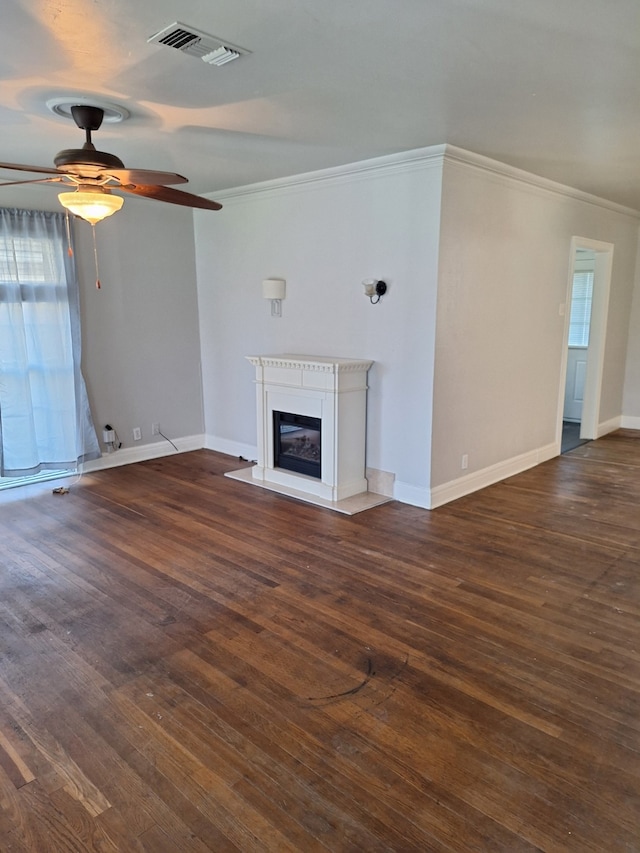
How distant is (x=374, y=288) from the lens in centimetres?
425

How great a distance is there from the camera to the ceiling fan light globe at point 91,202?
2859 mm

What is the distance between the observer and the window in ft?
23.2

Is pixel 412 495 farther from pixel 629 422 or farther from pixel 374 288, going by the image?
pixel 629 422

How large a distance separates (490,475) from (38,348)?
13.1 ft

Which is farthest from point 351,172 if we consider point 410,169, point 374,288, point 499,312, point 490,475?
point 490,475

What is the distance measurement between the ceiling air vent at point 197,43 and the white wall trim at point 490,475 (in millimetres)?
3065

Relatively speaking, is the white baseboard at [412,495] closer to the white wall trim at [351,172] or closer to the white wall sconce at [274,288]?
the white wall sconce at [274,288]

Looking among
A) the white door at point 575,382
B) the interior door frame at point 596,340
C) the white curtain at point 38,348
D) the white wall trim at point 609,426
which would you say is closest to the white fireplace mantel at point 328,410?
the white curtain at point 38,348

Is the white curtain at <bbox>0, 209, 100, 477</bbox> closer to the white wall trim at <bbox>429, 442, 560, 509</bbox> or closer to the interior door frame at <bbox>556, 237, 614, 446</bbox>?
the white wall trim at <bbox>429, 442, 560, 509</bbox>

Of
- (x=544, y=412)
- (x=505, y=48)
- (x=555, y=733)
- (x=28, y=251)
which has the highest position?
(x=505, y=48)

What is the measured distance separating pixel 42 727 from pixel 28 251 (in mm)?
3856

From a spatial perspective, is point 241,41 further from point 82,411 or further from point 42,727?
point 82,411

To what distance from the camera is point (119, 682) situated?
233cm

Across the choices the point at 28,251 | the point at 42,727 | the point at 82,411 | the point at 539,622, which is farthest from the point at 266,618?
the point at 28,251
